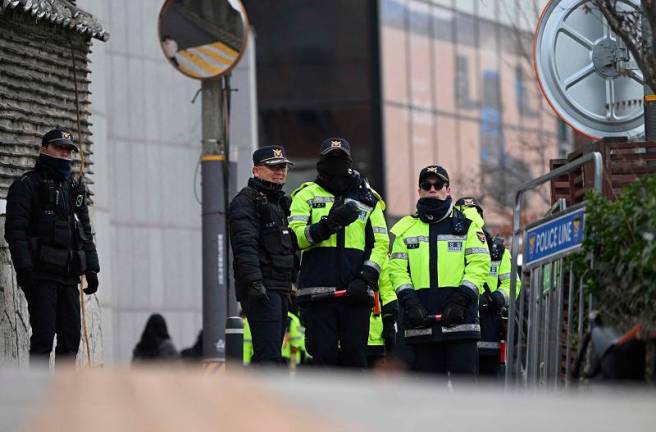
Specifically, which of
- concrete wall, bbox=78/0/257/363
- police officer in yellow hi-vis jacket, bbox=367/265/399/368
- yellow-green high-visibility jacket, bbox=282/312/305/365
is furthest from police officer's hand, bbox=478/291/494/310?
concrete wall, bbox=78/0/257/363

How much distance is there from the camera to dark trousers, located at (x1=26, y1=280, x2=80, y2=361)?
37.3 ft

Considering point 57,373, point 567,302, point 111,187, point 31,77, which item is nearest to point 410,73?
point 111,187

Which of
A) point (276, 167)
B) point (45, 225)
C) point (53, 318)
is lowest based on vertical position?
point (53, 318)

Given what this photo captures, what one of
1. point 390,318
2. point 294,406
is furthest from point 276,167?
point 294,406

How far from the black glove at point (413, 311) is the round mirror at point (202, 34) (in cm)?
388

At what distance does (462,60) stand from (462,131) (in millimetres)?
1812

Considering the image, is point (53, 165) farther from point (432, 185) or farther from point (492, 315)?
point (492, 315)

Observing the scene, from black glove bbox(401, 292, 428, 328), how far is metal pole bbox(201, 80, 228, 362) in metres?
3.46

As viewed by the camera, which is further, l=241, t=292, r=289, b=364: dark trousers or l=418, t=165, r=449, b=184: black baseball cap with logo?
l=418, t=165, r=449, b=184: black baseball cap with logo

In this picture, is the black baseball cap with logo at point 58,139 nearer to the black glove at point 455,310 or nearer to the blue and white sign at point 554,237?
the black glove at point 455,310

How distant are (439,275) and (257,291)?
4.13ft

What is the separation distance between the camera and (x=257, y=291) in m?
10.9

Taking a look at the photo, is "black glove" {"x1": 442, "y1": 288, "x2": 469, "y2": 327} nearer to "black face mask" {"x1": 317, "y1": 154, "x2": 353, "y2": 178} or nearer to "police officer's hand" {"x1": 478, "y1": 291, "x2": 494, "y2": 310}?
"black face mask" {"x1": 317, "y1": 154, "x2": 353, "y2": 178}

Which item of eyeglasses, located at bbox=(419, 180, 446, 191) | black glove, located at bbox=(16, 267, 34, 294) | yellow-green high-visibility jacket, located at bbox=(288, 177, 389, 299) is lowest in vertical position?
black glove, located at bbox=(16, 267, 34, 294)
